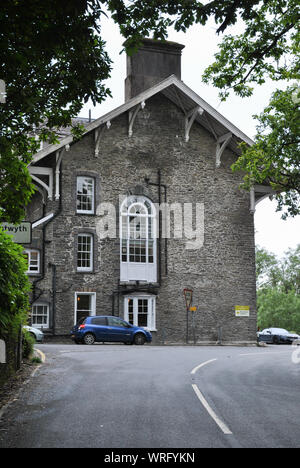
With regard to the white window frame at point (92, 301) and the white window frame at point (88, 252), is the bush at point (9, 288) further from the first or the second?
the white window frame at point (88, 252)

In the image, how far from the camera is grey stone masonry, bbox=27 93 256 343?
1177 inches

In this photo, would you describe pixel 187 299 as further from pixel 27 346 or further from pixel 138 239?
pixel 27 346

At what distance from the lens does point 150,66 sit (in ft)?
115

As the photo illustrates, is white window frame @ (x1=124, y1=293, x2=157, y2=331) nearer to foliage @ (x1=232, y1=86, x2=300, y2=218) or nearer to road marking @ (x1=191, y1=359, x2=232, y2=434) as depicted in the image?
foliage @ (x1=232, y1=86, x2=300, y2=218)

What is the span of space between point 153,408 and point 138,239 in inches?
901

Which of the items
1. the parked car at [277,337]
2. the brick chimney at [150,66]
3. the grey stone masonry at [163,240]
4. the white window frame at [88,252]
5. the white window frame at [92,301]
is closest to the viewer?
the white window frame at [92,301]

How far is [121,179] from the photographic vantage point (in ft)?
104

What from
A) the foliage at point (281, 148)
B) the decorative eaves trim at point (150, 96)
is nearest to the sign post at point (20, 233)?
the foliage at point (281, 148)

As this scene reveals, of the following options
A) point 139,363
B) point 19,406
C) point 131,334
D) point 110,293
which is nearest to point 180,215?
point 110,293

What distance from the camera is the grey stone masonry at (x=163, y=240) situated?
98.1 feet

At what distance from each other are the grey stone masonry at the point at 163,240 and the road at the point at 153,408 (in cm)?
1472

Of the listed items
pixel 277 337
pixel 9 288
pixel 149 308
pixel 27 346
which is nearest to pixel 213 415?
pixel 9 288
